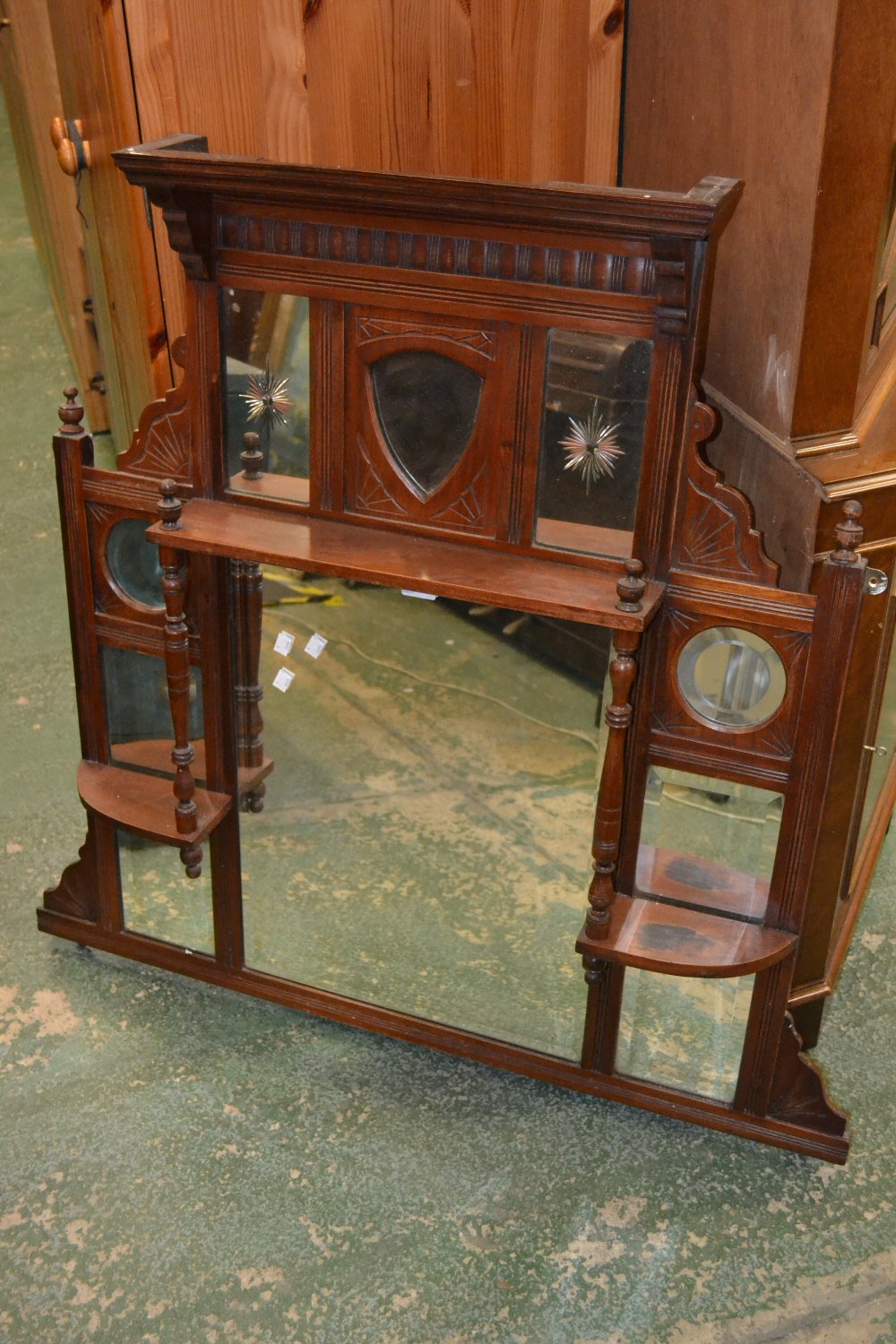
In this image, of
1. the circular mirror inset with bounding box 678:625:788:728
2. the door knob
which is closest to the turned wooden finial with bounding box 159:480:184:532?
→ the circular mirror inset with bounding box 678:625:788:728

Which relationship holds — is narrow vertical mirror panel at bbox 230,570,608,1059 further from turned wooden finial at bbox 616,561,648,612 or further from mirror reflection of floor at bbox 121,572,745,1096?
turned wooden finial at bbox 616,561,648,612

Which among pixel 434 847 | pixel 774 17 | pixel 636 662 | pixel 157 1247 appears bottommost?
pixel 157 1247

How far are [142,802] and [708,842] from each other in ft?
3.38

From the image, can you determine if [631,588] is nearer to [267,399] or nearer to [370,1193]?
[267,399]

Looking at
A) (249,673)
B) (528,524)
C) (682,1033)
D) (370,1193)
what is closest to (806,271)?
(528,524)

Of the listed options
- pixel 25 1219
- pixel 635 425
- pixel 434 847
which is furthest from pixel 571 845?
pixel 25 1219

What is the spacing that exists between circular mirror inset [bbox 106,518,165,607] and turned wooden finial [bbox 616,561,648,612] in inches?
35.2

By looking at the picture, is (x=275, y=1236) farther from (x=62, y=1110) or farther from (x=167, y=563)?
(x=167, y=563)

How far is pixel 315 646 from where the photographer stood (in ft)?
8.24

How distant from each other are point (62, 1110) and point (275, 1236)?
0.48 m

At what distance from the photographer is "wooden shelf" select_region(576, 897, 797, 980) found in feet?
7.22

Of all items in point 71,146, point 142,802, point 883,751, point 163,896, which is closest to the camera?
point 142,802

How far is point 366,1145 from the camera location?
2.45 meters

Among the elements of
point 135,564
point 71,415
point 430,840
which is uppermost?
point 71,415
